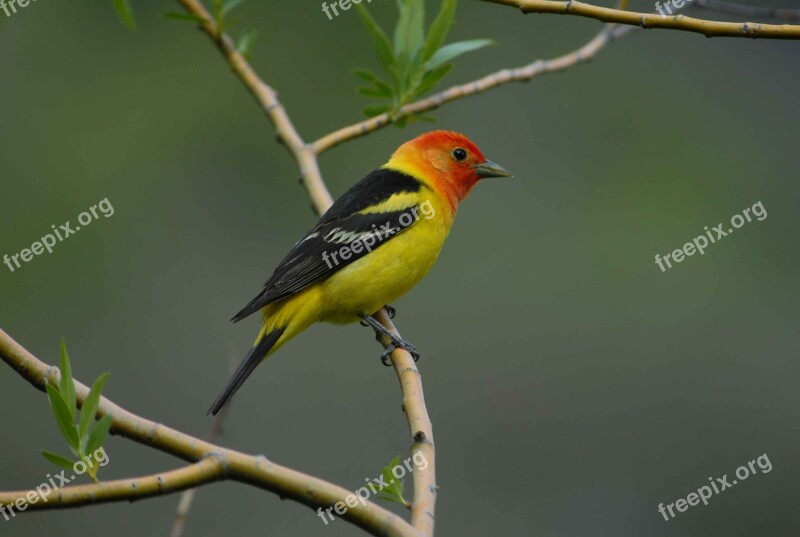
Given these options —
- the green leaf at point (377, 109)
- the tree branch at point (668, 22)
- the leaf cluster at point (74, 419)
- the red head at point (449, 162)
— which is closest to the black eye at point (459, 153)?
the red head at point (449, 162)

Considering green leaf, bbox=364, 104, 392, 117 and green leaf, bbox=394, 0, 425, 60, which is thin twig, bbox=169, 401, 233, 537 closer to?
green leaf, bbox=364, 104, 392, 117

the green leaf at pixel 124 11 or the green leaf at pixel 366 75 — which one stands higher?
the green leaf at pixel 124 11

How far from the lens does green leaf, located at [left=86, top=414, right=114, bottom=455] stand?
209 centimetres

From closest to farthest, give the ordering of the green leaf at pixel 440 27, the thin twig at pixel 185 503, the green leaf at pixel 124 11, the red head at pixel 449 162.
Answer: the thin twig at pixel 185 503, the green leaf at pixel 124 11, the green leaf at pixel 440 27, the red head at pixel 449 162

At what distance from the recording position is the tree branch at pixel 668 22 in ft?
7.80

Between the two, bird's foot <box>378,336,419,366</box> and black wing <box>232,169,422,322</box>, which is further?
black wing <box>232,169,422,322</box>

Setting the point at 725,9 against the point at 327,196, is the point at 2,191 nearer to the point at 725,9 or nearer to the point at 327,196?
the point at 327,196

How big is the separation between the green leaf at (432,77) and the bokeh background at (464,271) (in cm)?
260

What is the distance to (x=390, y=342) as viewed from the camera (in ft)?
13.6

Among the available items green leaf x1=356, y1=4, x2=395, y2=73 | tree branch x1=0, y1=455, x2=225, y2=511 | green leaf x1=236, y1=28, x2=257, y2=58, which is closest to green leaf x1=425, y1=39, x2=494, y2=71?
green leaf x1=356, y1=4, x2=395, y2=73

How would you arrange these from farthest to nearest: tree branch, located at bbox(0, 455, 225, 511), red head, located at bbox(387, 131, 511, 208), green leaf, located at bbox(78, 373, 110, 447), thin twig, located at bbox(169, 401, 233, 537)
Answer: red head, located at bbox(387, 131, 511, 208) < thin twig, located at bbox(169, 401, 233, 537) < green leaf, located at bbox(78, 373, 110, 447) < tree branch, located at bbox(0, 455, 225, 511)

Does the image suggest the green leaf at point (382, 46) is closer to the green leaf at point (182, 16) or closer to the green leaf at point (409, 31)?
the green leaf at point (409, 31)

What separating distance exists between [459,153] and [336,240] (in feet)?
3.32

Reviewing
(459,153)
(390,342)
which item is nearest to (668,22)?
(390,342)
